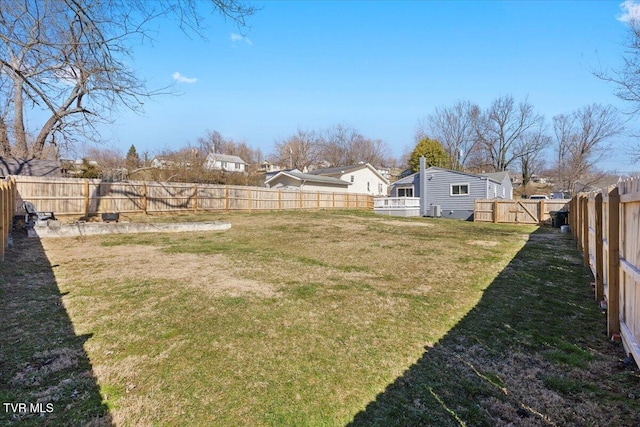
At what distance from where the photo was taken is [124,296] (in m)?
4.59

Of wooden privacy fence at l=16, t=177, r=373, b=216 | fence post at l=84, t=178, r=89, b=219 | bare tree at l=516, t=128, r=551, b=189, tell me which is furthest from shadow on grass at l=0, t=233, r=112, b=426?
bare tree at l=516, t=128, r=551, b=189

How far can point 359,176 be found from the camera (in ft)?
114

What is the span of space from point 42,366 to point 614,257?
220 inches

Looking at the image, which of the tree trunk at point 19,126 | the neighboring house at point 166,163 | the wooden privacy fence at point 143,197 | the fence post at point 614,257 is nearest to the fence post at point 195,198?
the wooden privacy fence at point 143,197

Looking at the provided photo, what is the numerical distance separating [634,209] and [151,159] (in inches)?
1325

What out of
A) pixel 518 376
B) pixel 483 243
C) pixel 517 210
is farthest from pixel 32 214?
pixel 517 210

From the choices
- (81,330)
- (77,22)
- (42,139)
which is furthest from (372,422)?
(42,139)

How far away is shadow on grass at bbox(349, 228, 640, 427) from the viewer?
7.64 feet

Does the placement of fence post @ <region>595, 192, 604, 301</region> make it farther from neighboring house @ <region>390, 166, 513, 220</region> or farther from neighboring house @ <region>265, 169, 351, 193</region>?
neighboring house @ <region>265, 169, 351, 193</region>

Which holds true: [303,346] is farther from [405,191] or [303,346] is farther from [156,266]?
[405,191]

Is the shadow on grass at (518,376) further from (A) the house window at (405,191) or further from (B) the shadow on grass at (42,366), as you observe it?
(A) the house window at (405,191)

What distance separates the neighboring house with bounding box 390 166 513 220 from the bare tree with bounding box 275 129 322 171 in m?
30.4

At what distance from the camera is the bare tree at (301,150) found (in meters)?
53.4

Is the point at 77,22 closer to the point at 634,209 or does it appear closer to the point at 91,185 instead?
the point at 634,209
